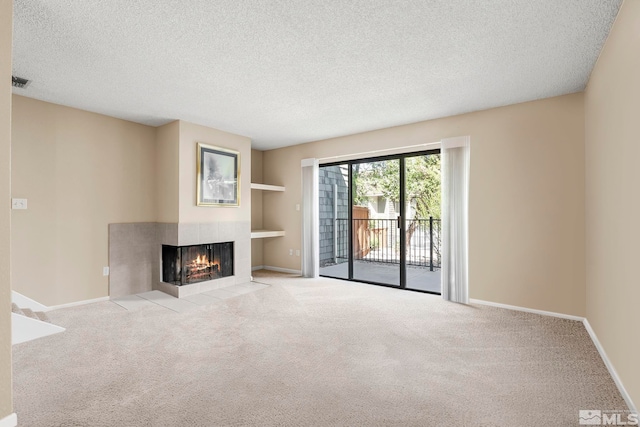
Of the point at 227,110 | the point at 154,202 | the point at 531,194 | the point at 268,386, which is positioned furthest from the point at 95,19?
the point at 531,194

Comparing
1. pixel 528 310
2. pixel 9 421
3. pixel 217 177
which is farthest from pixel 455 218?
pixel 9 421

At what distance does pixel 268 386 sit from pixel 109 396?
3.24 feet

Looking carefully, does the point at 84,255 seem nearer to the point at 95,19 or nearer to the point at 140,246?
the point at 140,246

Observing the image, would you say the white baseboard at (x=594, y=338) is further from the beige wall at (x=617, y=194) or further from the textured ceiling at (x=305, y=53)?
the textured ceiling at (x=305, y=53)

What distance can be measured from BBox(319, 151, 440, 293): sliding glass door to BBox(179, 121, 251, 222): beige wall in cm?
152

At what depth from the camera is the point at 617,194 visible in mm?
2105

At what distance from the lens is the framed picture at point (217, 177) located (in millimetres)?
4535

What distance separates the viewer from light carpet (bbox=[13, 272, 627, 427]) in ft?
5.80

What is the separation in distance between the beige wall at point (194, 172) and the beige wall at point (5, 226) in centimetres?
262

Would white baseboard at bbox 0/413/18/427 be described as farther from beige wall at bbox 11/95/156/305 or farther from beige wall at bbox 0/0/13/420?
beige wall at bbox 11/95/156/305

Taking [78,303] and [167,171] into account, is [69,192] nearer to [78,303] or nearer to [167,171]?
[167,171]

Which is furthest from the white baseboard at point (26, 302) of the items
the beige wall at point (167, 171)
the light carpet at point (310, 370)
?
the beige wall at point (167, 171)

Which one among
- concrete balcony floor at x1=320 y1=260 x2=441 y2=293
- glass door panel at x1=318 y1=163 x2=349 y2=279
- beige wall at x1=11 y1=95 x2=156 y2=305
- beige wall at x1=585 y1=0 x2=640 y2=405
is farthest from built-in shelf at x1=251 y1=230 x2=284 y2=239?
beige wall at x1=585 y1=0 x2=640 y2=405

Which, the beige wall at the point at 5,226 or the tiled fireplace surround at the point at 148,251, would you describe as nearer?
the beige wall at the point at 5,226
